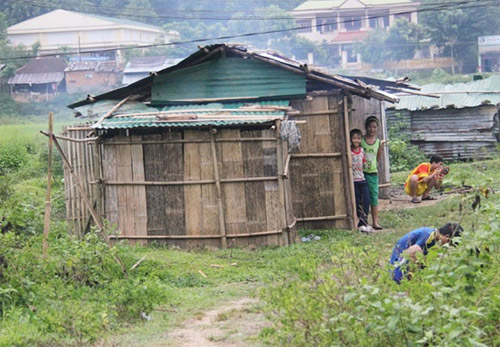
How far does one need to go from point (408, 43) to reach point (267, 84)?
36.3 m

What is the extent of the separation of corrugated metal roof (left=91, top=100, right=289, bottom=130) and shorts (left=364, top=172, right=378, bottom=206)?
179 cm

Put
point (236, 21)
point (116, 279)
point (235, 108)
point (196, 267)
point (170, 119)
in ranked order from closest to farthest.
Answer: point (116, 279), point (196, 267), point (170, 119), point (235, 108), point (236, 21)

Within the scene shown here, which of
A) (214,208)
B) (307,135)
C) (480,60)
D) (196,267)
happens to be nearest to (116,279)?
(196,267)

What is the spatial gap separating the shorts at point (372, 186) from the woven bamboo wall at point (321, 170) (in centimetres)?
34

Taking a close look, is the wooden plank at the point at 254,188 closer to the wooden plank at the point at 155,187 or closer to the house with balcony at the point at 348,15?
the wooden plank at the point at 155,187

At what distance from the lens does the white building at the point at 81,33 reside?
49.2m

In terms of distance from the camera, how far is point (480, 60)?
47438 millimetres

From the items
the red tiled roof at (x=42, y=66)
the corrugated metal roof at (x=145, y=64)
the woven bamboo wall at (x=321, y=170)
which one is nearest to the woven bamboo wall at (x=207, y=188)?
the woven bamboo wall at (x=321, y=170)

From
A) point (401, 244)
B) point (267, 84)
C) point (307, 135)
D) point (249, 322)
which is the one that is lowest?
point (249, 322)

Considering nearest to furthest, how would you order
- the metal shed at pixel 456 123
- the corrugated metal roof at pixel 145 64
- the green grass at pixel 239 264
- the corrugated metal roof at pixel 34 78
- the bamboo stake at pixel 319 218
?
1. the green grass at pixel 239 264
2. the bamboo stake at pixel 319 218
3. the metal shed at pixel 456 123
4. the corrugated metal roof at pixel 34 78
5. the corrugated metal roof at pixel 145 64

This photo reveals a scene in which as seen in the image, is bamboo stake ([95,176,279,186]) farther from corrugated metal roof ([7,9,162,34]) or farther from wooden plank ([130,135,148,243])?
corrugated metal roof ([7,9,162,34])

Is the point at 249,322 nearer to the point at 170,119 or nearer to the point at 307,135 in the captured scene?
the point at 170,119

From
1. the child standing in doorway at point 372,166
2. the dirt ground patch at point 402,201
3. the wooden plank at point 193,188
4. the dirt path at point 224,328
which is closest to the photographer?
the dirt path at point 224,328

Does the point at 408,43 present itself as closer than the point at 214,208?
No
